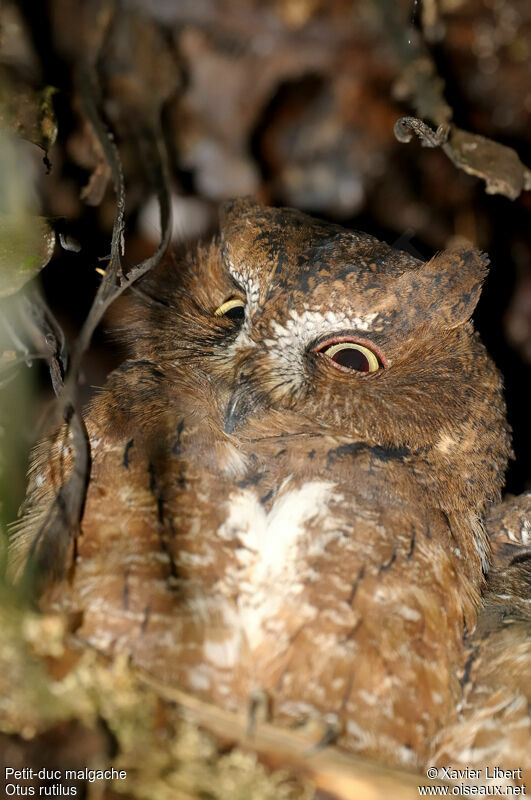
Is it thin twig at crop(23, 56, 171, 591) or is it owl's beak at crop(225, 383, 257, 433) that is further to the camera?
owl's beak at crop(225, 383, 257, 433)

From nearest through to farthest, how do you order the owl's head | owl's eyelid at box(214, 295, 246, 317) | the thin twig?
the thin twig
the owl's head
owl's eyelid at box(214, 295, 246, 317)

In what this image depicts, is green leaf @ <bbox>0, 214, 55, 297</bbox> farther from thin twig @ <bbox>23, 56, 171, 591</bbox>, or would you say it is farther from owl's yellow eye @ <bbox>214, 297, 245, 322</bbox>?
owl's yellow eye @ <bbox>214, 297, 245, 322</bbox>

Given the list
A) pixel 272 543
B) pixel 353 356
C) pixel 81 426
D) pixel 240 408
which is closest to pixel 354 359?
pixel 353 356

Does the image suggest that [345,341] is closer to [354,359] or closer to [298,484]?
[354,359]

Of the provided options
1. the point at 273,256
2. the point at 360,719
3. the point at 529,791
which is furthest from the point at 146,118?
the point at 529,791

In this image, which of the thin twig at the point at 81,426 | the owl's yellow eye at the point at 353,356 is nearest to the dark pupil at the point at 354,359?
the owl's yellow eye at the point at 353,356

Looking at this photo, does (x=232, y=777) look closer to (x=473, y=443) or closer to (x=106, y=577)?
(x=106, y=577)

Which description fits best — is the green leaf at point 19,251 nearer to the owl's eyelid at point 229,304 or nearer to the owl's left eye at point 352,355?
the owl's eyelid at point 229,304

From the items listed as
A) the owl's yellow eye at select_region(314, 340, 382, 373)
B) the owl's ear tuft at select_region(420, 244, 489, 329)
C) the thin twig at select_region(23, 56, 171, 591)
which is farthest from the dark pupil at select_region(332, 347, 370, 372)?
the thin twig at select_region(23, 56, 171, 591)
